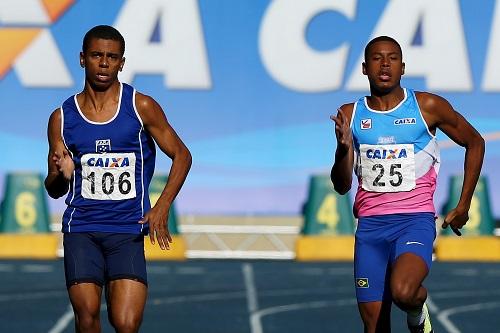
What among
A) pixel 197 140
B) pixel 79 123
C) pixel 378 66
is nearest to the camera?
pixel 79 123

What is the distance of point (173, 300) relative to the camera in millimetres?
15461

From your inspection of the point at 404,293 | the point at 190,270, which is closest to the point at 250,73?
the point at 190,270

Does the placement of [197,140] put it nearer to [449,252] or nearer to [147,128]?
[449,252]

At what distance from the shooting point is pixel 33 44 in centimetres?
2344

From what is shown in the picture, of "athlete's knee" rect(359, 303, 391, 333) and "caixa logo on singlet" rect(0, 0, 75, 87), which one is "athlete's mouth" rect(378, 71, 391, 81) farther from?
"caixa logo on singlet" rect(0, 0, 75, 87)

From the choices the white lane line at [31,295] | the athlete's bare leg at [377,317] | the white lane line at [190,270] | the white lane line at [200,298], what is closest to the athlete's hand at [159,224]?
the athlete's bare leg at [377,317]

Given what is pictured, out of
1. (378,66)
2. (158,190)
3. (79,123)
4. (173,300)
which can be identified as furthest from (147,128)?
(158,190)

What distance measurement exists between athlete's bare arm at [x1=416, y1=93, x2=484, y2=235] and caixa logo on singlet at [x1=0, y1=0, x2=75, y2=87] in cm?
1451

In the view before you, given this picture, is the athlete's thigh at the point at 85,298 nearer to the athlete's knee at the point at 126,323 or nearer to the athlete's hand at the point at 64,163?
the athlete's knee at the point at 126,323

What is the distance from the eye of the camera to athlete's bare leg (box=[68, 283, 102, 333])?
841 cm

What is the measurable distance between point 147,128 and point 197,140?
571 inches

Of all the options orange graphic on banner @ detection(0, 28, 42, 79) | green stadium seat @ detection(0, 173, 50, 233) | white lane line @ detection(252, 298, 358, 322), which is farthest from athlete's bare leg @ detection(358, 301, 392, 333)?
orange graphic on banner @ detection(0, 28, 42, 79)

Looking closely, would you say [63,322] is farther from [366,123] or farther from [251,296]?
[366,123]

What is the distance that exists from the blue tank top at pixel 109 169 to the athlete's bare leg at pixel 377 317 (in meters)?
1.53
